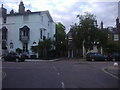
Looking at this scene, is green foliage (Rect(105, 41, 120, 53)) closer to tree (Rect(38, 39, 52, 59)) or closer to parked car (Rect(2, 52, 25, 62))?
tree (Rect(38, 39, 52, 59))

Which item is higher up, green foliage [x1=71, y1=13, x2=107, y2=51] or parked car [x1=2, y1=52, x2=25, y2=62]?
green foliage [x1=71, y1=13, x2=107, y2=51]

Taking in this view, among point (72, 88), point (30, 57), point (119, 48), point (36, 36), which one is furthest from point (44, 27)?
point (72, 88)

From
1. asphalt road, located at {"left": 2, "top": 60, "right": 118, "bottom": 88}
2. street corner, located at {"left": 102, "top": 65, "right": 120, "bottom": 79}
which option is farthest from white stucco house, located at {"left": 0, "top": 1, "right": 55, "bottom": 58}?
asphalt road, located at {"left": 2, "top": 60, "right": 118, "bottom": 88}

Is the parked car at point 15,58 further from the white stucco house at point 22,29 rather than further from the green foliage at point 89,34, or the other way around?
the green foliage at point 89,34

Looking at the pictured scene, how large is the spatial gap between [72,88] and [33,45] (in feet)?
138

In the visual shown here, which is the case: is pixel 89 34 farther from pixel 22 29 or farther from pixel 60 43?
pixel 22 29

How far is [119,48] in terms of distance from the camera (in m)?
57.4

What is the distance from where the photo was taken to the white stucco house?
179 ft

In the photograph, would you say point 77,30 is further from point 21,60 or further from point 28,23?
point 21,60

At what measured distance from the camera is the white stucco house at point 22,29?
179ft

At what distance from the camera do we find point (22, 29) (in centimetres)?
5478

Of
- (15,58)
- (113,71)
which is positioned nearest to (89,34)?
(15,58)

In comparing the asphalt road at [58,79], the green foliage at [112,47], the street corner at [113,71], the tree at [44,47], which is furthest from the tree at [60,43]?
the asphalt road at [58,79]

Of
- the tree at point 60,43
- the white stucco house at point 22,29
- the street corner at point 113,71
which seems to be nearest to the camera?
the street corner at point 113,71
